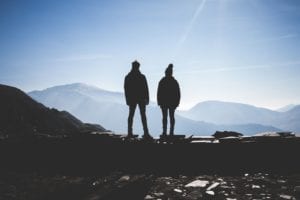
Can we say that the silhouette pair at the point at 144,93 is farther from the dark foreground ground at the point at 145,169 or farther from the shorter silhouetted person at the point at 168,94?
the dark foreground ground at the point at 145,169

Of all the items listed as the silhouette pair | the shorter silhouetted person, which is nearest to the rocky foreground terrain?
the silhouette pair

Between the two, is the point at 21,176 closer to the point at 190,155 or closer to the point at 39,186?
the point at 39,186

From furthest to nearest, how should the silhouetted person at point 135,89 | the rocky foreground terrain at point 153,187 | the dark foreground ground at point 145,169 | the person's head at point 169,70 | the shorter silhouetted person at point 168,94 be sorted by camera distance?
1. the person's head at point 169,70
2. the shorter silhouetted person at point 168,94
3. the silhouetted person at point 135,89
4. the dark foreground ground at point 145,169
5. the rocky foreground terrain at point 153,187

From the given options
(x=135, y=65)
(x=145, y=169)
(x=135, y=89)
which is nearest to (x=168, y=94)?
(x=135, y=89)

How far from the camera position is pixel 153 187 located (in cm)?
722

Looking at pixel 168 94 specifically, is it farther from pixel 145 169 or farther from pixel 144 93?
pixel 145 169

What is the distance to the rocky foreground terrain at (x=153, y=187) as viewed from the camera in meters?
6.16

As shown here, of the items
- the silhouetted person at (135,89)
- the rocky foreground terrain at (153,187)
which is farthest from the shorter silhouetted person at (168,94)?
the rocky foreground terrain at (153,187)

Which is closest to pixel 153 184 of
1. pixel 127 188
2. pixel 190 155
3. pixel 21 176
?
pixel 127 188

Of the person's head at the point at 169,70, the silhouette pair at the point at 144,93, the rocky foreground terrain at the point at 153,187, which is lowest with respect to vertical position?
the rocky foreground terrain at the point at 153,187

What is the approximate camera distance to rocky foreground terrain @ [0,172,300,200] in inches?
242

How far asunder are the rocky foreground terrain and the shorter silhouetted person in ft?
13.9

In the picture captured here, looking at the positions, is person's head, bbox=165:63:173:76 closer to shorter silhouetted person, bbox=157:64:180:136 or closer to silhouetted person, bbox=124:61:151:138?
shorter silhouetted person, bbox=157:64:180:136

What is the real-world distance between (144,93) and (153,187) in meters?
5.49
